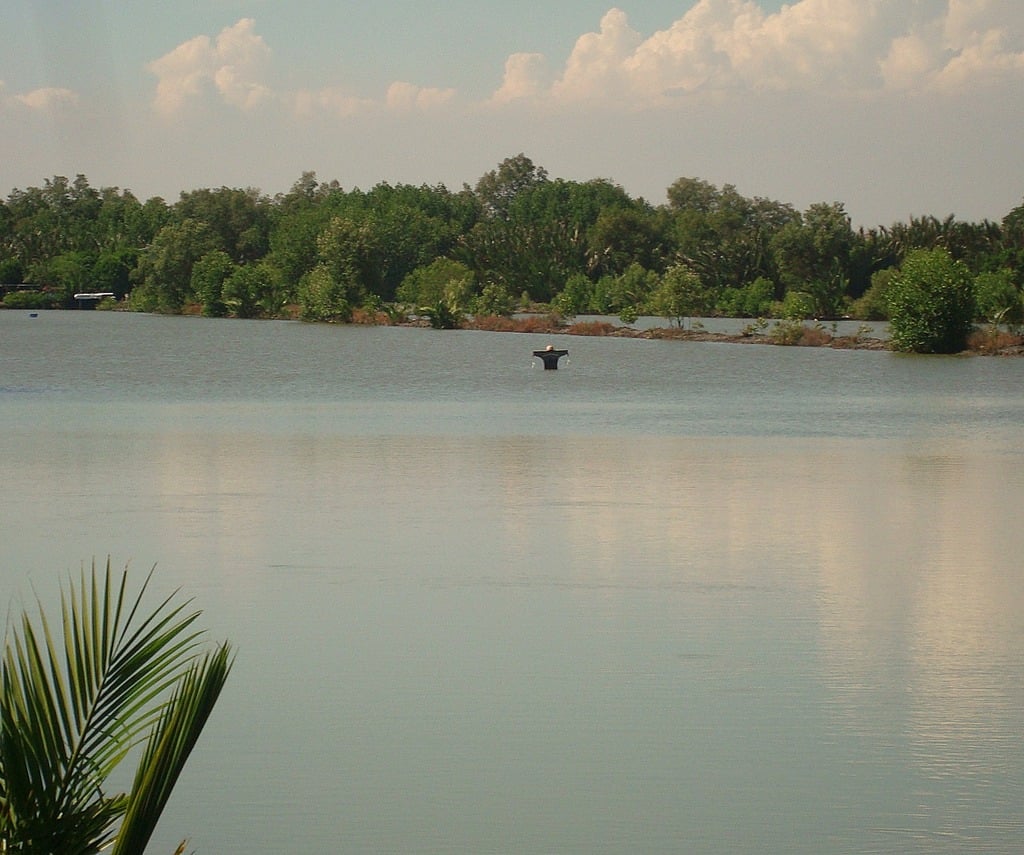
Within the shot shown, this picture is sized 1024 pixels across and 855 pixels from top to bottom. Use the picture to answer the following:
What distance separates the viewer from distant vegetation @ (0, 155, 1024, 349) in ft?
259

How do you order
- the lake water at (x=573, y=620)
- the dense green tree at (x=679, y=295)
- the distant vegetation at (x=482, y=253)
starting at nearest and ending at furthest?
the lake water at (x=573, y=620)
the dense green tree at (x=679, y=295)
the distant vegetation at (x=482, y=253)

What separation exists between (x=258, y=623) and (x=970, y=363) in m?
41.5

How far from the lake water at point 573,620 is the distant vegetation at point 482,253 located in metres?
35.5

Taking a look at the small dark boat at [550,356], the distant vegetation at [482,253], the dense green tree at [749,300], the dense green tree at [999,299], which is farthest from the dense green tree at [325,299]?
the small dark boat at [550,356]

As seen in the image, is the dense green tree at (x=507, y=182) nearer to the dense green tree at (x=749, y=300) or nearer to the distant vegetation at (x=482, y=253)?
the distant vegetation at (x=482, y=253)

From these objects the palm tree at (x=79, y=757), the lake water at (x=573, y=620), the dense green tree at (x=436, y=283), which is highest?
the dense green tree at (x=436, y=283)

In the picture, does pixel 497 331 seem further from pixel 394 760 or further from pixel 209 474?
pixel 394 760

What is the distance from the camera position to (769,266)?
8619 cm

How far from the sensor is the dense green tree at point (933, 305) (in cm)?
5169

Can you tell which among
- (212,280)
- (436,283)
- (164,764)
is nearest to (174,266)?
(212,280)

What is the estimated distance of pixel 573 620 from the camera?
33.7 ft

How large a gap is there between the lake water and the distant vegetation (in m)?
35.5

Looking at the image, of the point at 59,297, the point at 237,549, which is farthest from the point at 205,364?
the point at 59,297

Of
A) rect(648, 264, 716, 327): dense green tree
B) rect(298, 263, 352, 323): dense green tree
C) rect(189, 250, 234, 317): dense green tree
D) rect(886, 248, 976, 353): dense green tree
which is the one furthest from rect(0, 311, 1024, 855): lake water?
rect(189, 250, 234, 317): dense green tree
